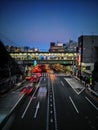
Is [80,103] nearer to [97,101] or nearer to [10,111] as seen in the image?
[97,101]

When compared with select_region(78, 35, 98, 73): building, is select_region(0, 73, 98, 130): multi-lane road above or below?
below

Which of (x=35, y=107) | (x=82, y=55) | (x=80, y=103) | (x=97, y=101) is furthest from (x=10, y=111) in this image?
(x=82, y=55)

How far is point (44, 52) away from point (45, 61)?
13377 millimetres

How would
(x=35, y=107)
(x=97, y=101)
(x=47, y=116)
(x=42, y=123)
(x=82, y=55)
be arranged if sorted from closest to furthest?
(x=42, y=123) → (x=47, y=116) → (x=35, y=107) → (x=97, y=101) → (x=82, y=55)

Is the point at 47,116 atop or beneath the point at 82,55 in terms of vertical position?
beneath

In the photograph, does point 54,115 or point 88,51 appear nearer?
point 54,115

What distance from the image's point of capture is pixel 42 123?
21.8 m

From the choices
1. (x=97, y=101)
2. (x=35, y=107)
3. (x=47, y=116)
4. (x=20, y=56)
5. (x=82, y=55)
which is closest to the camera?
(x=47, y=116)

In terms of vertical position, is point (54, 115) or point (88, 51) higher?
point (88, 51)

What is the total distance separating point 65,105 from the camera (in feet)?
99.9

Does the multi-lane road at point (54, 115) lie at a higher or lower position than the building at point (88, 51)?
lower

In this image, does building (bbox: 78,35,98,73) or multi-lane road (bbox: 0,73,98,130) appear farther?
building (bbox: 78,35,98,73)

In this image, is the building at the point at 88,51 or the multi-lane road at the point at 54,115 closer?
the multi-lane road at the point at 54,115

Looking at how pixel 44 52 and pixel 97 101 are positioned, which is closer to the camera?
pixel 97 101
